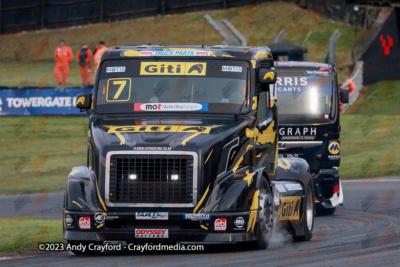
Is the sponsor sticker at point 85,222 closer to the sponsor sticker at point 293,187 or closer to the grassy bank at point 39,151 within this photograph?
the sponsor sticker at point 293,187

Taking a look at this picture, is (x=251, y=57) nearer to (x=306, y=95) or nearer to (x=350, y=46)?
(x=306, y=95)

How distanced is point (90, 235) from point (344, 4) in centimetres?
3746

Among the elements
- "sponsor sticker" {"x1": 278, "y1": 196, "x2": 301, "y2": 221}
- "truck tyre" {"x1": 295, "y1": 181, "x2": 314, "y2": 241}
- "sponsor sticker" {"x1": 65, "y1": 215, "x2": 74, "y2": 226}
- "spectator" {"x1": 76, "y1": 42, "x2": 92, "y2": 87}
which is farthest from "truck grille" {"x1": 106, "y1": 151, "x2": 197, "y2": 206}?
"spectator" {"x1": 76, "y1": 42, "x2": 92, "y2": 87}

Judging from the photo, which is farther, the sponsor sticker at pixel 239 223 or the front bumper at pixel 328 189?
the front bumper at pixel 328 189

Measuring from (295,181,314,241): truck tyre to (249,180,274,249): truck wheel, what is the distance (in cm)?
130

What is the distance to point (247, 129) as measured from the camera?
11.1 m

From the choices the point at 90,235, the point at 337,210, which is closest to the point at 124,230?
the point at 90,235

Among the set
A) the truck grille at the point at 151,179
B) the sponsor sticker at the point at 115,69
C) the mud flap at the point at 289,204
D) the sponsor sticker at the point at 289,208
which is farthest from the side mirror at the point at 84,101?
the sponsor sticker at the point at 289,208

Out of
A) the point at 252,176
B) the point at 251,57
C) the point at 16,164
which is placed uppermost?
the point at 251,57

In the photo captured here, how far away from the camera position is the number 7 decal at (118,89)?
1152cm

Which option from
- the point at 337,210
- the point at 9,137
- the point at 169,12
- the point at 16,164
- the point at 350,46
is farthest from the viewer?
the point at 169,12

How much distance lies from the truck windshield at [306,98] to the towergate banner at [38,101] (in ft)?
41.0

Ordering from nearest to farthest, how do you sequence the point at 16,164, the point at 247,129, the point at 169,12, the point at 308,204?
1. the point at 247,129
2. the point at 308,204
3. the point at 16,164
4. the point at 169,12

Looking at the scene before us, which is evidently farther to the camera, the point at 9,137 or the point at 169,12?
the point at 169,12
